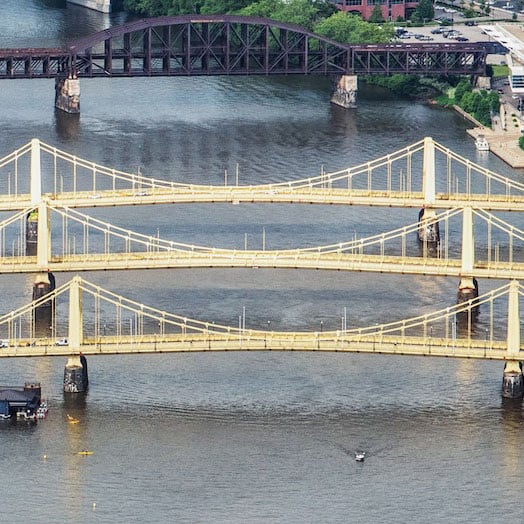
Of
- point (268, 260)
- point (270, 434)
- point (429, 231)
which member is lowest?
point (270, 434)

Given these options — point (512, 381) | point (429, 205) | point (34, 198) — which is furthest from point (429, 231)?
point (512, 381)

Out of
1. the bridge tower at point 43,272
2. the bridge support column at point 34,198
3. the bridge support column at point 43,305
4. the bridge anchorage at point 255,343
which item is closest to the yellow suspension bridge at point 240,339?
the bridge anchorage at point 255,343

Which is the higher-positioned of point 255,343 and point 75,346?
point 255,343

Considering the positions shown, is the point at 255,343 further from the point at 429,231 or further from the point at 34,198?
the point at 429,231

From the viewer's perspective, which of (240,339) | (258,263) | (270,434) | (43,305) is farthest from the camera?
(43,305)

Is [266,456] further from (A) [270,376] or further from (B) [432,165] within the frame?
(B) [432,165]

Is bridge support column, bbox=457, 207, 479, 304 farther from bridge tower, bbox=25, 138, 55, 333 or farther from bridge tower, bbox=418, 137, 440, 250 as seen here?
bridge tower, bbox=25, 138, 55, 333

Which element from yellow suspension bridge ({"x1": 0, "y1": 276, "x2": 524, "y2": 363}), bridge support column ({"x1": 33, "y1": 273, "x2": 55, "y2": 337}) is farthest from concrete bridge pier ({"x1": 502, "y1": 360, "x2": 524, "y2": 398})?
bridge support column ({"x1": 33, "y1": 273, "x2": 55, "y2": 337})
